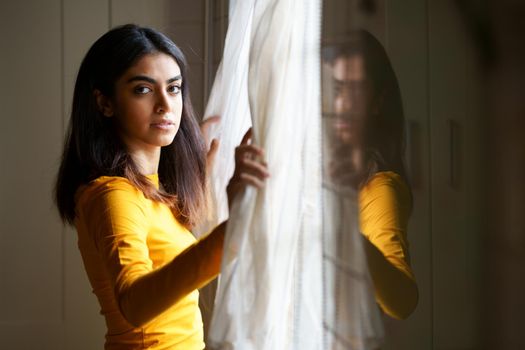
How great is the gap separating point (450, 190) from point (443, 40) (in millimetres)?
125

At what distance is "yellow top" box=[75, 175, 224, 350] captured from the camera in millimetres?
958

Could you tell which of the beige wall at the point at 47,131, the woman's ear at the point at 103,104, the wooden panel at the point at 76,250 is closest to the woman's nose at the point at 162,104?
the woman's ear at the point at 103,104

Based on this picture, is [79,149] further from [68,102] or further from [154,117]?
[68,102]

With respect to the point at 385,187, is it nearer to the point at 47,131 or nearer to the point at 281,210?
the point at 281,210

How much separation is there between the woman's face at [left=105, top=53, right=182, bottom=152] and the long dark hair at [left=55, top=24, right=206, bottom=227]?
0.02 meters

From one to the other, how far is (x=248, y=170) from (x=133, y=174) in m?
0.46

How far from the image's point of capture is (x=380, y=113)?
2.28ft

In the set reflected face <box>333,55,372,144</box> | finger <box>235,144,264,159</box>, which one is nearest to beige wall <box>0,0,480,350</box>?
finger <box>235,144,264,159</box>

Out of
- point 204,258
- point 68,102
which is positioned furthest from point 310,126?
point 68,102

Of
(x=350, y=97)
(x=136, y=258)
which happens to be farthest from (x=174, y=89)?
(x=350, y=97)

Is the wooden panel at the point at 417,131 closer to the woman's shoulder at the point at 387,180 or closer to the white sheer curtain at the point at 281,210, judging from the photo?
the woman's shoulder at the point at 387,180

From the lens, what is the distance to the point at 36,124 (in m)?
2.08

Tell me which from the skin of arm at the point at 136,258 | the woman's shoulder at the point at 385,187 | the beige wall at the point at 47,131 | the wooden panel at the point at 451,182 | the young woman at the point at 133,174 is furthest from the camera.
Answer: the beige wall at the point at 47,131

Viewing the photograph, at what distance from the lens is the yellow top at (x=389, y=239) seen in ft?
2.15
